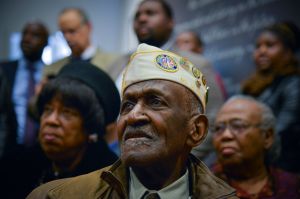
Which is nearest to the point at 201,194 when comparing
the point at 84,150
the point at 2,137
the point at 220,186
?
the point at 220,186

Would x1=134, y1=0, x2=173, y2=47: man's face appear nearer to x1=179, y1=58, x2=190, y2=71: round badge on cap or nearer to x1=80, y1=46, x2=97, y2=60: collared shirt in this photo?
x1=80, y1=46, x2=97, y2=60: collared shirt

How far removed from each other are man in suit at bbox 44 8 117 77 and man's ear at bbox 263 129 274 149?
1.40 metres

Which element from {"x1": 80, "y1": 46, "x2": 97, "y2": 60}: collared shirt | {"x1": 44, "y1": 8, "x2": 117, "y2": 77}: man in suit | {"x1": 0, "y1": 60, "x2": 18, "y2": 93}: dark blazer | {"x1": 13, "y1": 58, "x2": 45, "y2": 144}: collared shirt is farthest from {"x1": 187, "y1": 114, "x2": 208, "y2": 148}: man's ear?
{"x1": 0, "y1": 60, "x2": 18, "y2": 93}: dark blazer

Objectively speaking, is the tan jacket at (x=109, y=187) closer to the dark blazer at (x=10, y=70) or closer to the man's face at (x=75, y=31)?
the man's face at (x=75, y=31)

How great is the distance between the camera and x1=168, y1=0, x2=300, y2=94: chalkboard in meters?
5.14

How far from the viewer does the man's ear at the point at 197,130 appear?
2.47 m

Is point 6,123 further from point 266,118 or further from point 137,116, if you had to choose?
point 137,116

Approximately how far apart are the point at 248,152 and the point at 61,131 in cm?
127

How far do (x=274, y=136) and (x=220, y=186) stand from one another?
1.46 metres

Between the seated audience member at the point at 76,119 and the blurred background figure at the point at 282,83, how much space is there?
1.41 meters

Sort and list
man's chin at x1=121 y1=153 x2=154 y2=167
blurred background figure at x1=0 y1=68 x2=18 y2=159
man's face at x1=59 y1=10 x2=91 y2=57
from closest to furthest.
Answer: man's chin at x1=121 y1=153 x2=154 y2=167 → blurred background figure at x1=0 y1=68 x2=18 y2=159 → man's face at x1=59 y1=10 x2=91 y2=57

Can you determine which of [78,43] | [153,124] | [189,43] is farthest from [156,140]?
[189,43]

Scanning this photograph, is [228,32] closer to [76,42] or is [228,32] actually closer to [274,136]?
[76,42]

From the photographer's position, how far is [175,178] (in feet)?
8.02
